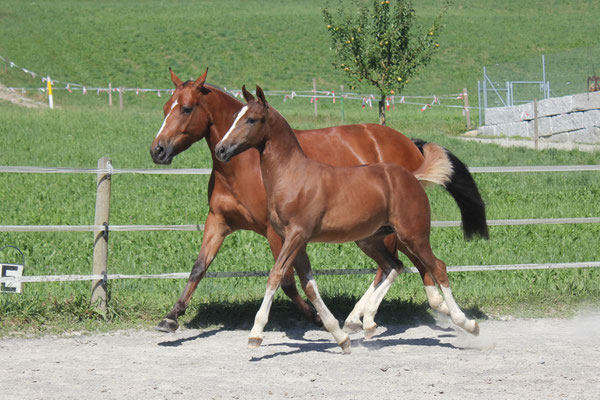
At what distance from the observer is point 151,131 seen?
78.7 feet

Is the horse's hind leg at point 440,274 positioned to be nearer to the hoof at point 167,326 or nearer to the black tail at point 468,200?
the black tail at point 468,200

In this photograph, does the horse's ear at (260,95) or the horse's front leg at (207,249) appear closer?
the horse's ear at (260,95)

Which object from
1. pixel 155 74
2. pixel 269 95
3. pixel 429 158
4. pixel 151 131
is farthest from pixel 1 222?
pixel 155 74

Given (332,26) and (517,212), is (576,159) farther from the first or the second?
(332,26)

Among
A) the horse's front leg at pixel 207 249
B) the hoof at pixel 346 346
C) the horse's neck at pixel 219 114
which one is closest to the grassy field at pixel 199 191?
the horse's front leg at pixel 207 249

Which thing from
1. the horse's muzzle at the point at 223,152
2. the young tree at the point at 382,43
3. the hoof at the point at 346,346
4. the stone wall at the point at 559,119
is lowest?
the hoof at the point at 346,346

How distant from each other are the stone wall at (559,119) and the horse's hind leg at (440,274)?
1779 centimetres

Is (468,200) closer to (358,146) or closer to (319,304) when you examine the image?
(358,146)

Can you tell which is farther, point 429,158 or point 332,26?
point 332,26

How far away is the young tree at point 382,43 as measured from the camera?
77.6 ft

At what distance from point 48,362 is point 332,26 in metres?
19.5

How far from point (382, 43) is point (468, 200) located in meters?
17.1

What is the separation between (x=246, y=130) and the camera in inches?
212

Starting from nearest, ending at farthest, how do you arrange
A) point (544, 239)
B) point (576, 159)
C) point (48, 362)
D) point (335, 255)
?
1. point (48, 362)
2. point (335, 255)
3. point (544, 239)
4. point (576, 159)
